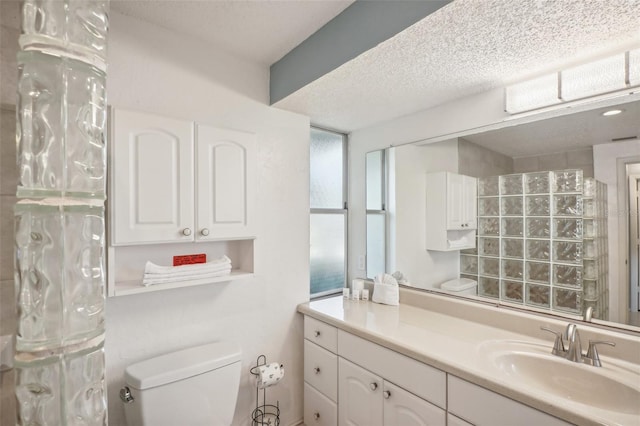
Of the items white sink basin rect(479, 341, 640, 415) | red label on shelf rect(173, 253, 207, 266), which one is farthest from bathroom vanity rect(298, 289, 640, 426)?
red label on shelf rect(173, 253, 207, 266)

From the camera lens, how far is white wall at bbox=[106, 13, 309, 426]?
1.40 m

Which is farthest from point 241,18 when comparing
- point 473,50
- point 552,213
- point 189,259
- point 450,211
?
point 552,213

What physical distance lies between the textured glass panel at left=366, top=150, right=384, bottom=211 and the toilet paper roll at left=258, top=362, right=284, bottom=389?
1.28 metres

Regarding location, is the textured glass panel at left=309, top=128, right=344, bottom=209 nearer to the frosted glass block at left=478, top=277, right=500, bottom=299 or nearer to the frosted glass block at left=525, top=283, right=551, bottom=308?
the frosted glass block at left=478, top=277, right=500, bottom=299

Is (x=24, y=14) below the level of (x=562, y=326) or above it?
above

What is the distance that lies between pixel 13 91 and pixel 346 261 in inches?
82.2

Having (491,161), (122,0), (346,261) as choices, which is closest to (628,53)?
(491,161)

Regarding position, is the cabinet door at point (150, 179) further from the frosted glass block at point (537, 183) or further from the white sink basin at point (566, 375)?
the frosted glass block at point (537, 183)

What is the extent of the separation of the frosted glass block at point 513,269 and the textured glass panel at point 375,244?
0.80m

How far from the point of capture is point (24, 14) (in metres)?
0.68

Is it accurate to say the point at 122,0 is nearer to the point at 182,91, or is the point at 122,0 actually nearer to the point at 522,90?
the point at 182,91

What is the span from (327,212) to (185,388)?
4.74 ft

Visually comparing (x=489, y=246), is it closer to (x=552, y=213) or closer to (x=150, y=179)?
(x=552, y=213)

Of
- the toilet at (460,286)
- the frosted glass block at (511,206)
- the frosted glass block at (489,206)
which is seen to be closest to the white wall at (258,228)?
the toilet at (460,286)
